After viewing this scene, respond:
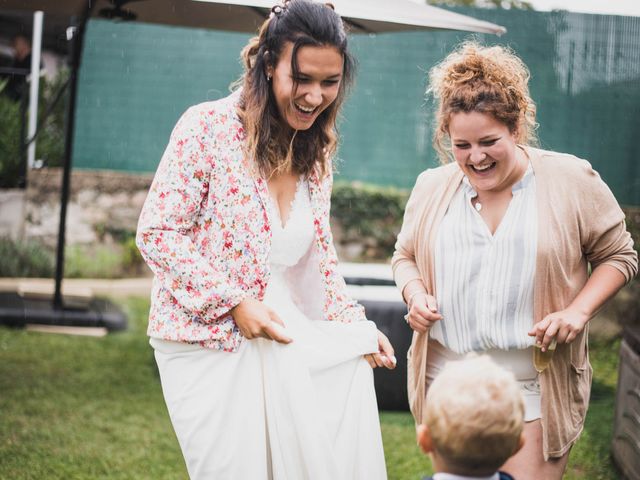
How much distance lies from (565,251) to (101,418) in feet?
11.0

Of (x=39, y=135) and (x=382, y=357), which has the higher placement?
(x=39, y=135)

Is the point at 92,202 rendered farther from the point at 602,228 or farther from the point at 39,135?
the point at 602,228

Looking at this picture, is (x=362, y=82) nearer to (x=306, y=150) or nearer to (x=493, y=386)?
(x=306, y=150)

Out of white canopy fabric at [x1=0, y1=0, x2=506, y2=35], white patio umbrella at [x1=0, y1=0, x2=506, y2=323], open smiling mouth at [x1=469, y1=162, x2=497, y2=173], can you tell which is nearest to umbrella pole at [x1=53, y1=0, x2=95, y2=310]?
white patio umbrella at [x1=0, y1=0, x2=506, y2=323]

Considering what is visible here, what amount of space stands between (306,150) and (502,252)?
26.4 inches

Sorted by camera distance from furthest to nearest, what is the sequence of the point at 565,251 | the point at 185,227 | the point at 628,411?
the point at 628,411 → the point at 565,251 → the point at 185,227

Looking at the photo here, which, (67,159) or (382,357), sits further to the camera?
(67,159)

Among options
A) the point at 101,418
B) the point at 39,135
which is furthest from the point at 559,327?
the point at 39,135

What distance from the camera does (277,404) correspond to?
90.9 inches

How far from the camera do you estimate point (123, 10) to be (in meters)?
5.27

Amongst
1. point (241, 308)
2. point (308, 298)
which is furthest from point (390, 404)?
point (241, 308)

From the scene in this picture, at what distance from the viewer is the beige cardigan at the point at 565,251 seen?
239 centimetres

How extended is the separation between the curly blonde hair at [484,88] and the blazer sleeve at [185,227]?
0.72 m

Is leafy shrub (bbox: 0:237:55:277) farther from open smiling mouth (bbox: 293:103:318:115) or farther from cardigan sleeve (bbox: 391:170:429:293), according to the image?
open smiling mouth (bbox: 293:103:318:115)
